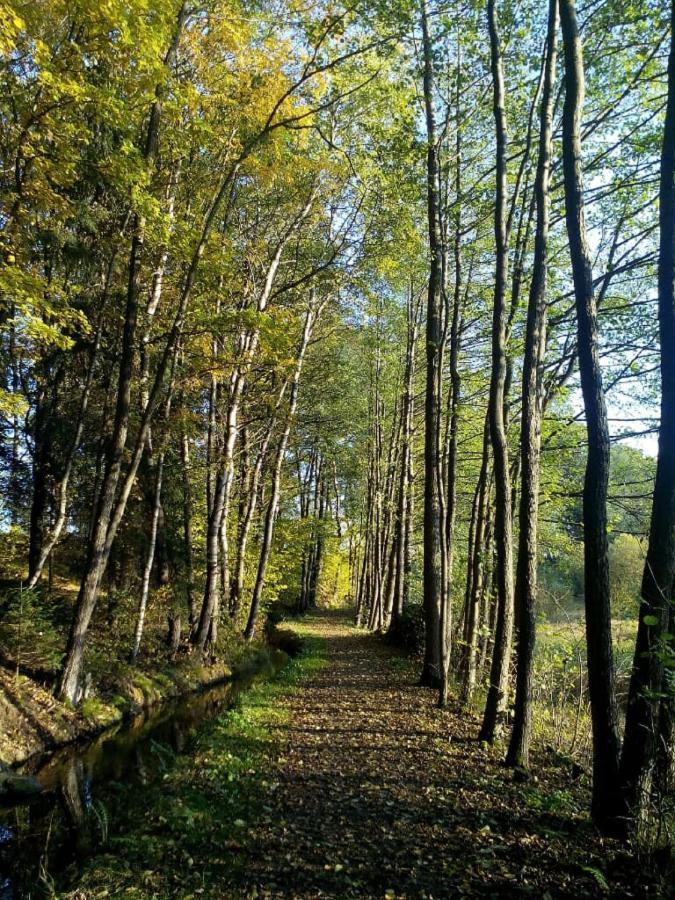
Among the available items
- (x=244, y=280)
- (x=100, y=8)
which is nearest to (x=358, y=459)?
(x=244, y=280)

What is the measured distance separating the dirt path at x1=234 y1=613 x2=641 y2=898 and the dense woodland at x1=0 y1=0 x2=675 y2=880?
19.8 inches

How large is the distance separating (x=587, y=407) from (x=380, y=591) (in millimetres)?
18315

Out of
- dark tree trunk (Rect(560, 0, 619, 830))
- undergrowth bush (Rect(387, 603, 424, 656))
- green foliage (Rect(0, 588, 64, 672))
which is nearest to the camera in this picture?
dark tree trunk (Rect(560, 0, 619, 830))

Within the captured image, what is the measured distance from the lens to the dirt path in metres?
3.61

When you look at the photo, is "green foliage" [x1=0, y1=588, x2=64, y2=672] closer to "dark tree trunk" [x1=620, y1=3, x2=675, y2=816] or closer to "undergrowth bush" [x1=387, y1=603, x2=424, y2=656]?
"dark tree trunk" [x1=620, y1=3, x2=675, y2=816]

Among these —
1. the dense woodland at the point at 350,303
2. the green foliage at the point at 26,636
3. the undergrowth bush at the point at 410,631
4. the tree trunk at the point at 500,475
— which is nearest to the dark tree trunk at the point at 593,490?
the dense woodland at the point at 350,303

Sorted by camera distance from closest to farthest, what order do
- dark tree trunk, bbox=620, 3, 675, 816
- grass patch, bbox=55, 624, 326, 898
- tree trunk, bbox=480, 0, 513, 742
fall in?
1. grass patch, bbox=55, 624, 326, 898
2. dark tree trunk, bbox=620, 3, 675, 816
3. tree trunk, bbox=480, 0, 513, 742

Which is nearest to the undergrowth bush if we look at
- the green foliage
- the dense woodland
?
the dense woodland

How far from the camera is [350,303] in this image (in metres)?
17.8

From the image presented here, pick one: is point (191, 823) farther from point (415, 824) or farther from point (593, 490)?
point (593, 490)

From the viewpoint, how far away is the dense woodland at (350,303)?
5.05m

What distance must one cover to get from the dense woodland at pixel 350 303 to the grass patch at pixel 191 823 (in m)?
3.01

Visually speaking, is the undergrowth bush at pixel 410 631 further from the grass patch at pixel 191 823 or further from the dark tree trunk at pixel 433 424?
the grass patch at pixel 191 823

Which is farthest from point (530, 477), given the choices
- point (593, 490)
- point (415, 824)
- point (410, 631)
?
point (410, 631)
